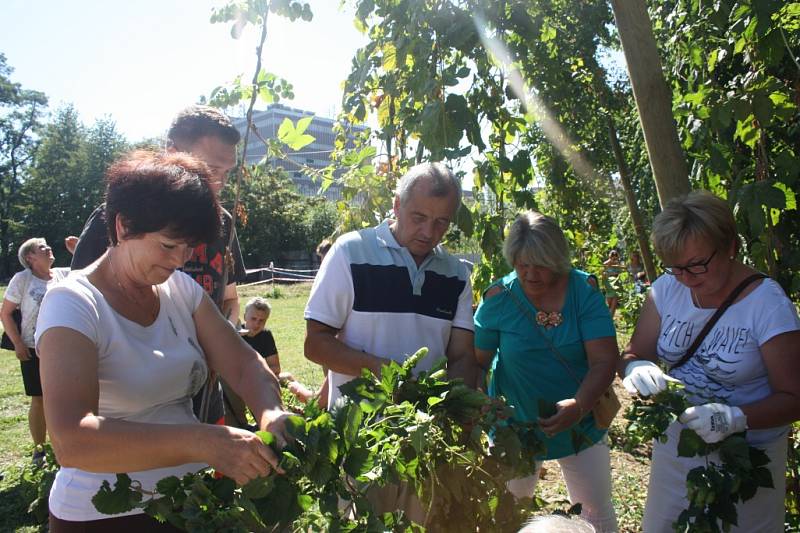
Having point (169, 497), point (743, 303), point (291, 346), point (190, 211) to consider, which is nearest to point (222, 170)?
point (190, 211)

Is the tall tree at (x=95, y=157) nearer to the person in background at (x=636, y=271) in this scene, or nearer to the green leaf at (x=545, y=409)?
the person in background at (x=636, y=271)

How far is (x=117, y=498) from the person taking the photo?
1154 mm

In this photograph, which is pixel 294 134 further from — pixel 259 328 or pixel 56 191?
pixel 56 191

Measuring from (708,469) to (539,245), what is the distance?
37.4 inches

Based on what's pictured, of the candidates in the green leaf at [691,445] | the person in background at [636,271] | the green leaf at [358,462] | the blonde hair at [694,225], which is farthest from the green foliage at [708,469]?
the person in background at [636,271]

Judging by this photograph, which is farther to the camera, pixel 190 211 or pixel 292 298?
pixel 292 298

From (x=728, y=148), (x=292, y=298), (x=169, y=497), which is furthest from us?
(x=292, y=298)

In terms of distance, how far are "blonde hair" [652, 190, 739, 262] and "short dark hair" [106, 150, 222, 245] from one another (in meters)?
1.51

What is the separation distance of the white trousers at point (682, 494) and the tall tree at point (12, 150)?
143 feet

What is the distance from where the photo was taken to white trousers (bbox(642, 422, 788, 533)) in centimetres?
203

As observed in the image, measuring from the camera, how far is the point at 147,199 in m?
1.36

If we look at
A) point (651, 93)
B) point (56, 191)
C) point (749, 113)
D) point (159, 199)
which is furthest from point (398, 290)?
point (56, 191)

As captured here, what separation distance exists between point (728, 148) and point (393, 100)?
1643mm

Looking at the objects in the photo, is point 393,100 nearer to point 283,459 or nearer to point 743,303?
point 743,303
